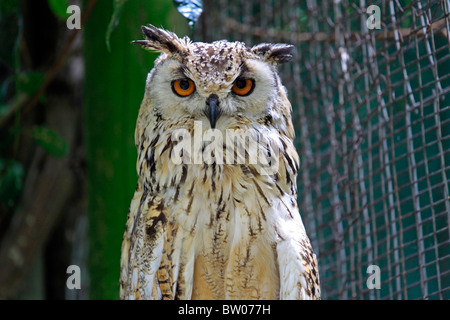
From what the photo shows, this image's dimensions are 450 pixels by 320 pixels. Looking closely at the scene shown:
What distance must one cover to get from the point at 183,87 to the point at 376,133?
0.96 meters

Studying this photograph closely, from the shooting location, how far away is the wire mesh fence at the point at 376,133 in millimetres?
1547

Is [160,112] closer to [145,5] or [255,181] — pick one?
[255,181]

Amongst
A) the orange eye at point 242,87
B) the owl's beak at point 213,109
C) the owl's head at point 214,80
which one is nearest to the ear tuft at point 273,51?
the owl's head at point 214,80

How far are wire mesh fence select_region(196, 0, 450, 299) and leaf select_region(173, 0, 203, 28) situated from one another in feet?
2.08

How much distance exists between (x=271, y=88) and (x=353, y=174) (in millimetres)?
815

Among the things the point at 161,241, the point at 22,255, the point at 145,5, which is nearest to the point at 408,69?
the point at 145,5

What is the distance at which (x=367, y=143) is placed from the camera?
200 cm

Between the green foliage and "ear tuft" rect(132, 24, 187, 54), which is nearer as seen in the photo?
"ear tuft" rect(132, 24, 187, 54)

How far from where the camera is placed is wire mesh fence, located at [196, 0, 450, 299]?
1547mm

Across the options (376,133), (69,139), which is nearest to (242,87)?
(376,133)

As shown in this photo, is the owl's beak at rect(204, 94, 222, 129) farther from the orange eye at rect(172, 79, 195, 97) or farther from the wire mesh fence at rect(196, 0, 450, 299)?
the wire mesh fence at rect(196, 0, 450, 299)

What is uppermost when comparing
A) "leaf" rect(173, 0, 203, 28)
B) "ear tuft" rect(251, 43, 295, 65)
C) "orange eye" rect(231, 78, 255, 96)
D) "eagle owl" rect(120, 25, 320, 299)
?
"leaf" rect(173, 0, 203, 28)

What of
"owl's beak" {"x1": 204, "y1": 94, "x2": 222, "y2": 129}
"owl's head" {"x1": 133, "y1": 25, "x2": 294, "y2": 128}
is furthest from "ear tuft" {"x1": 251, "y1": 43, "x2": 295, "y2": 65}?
"owl's beak" {"x1": 204, "y1": 94, "x2": 222, "y2": 129}

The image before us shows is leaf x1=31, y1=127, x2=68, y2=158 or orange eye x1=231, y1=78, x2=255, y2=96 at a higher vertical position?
leaf x1=31, y1=127, x2=68, y2=158
